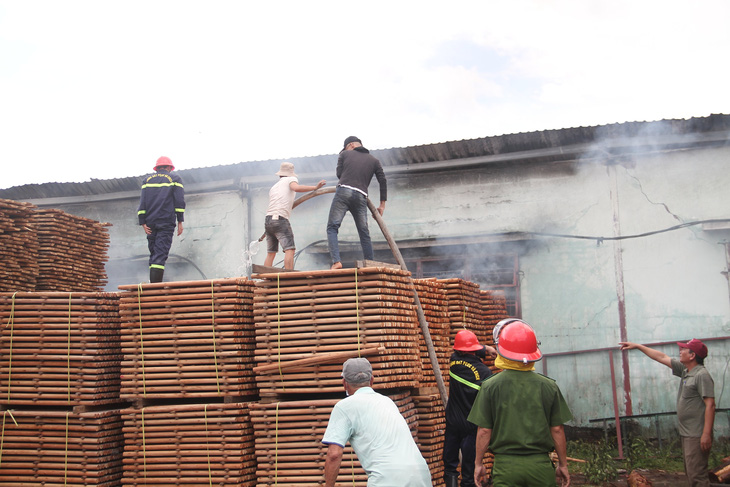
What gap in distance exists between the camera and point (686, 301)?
11.5 m

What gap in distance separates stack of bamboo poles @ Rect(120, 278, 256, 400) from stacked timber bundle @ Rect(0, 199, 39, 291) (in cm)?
294

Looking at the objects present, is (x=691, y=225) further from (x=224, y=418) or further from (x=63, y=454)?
(x=63, y=454)

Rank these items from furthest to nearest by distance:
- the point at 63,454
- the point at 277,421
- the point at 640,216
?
the point at 640,216, the point at 63,454, the point at 277,421

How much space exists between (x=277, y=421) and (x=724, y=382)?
324 inches

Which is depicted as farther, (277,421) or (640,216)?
(640,216)

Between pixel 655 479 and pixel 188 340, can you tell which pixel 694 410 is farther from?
pixel 188 340

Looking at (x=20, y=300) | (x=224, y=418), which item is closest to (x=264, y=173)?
(x=20, y=300)

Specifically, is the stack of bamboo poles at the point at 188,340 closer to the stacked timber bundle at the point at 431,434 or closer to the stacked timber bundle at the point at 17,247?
the stacked timber bundle at the point at 431,434

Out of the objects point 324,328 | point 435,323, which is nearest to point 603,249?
point 435,323

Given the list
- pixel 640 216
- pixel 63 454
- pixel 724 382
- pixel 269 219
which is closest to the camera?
pixel 63 454

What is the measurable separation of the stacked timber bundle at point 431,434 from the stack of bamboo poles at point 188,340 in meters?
2.07

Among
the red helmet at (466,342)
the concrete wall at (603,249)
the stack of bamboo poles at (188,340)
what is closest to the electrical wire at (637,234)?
the concrete wall at (603,249)

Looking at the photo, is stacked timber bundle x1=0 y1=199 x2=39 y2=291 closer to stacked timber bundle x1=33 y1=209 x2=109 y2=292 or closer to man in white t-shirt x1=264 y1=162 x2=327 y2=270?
stacked timber bundle x1=33 y1=209 x2=109 y2=292

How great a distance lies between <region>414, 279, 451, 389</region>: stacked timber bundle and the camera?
8195mm
